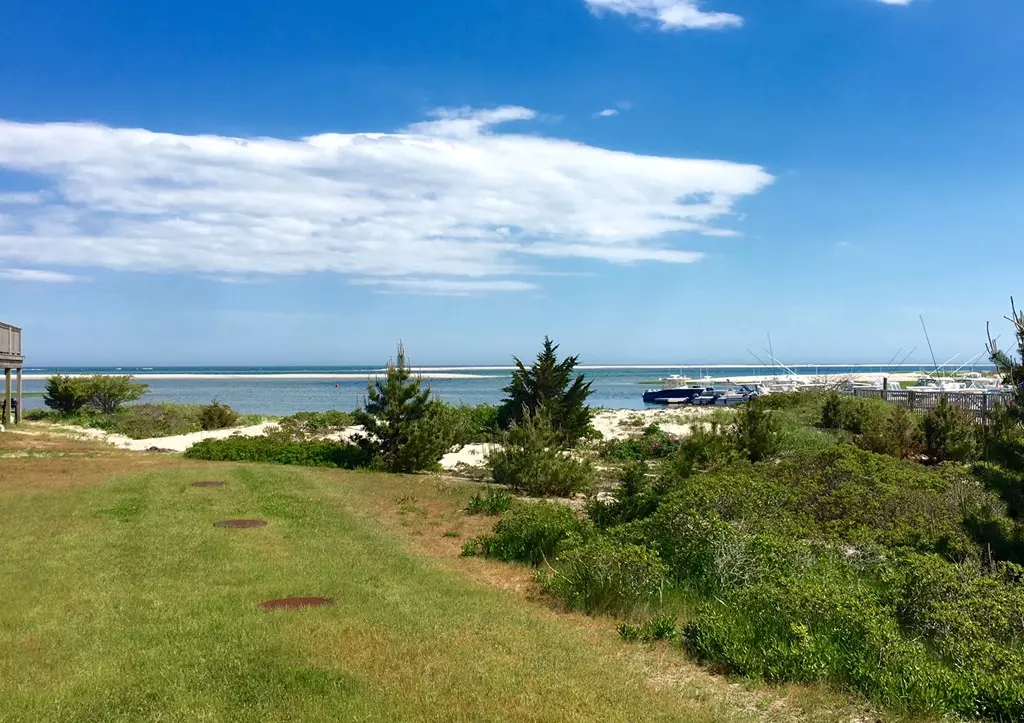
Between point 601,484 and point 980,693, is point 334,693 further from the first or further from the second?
point 601,484

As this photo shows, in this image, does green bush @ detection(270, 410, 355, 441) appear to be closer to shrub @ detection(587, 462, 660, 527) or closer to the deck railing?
the deck railing

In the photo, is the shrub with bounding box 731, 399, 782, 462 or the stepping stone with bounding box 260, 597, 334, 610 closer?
the stepping stone with bounding box 260, 597, 334, 610

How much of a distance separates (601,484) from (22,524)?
11.2m

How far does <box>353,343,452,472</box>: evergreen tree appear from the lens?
778 inches

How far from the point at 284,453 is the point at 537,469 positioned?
7669 millimetres

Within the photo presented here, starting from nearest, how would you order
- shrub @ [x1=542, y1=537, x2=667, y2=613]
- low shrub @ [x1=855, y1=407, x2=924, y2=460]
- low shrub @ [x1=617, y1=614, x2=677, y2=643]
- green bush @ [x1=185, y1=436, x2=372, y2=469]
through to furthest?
low shrub @ [x1=617, y1=614, x2=677, y2=643]
shrub @ [x1=542, y1=537, x2=667, y2=613]
low shrub @ [x1=855, y1=407, x2=924, y2=460]
green bush @ [x1=185, y1=436, x2=372, y2=469]

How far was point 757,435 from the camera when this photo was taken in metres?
18.9

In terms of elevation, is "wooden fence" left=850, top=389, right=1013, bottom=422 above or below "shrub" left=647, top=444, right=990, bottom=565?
above

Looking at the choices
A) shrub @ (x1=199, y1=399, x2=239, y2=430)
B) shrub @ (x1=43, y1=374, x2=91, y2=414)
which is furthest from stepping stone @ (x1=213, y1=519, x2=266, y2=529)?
shrub @ (x1=43, y1=374, x2=91, y2=414)

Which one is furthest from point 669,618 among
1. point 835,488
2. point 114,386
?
point 114,386

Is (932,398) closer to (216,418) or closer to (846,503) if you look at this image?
(846,503)

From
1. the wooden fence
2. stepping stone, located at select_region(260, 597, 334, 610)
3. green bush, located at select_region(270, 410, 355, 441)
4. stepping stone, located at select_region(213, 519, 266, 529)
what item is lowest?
stepping stone, located at select_region(213, 519, 266, 529)

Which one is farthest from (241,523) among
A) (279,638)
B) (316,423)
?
(316,423)

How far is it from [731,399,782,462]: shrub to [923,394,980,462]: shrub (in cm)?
401
